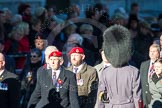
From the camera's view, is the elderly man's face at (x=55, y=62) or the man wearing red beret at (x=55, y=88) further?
the elderly man's face at (x=55, y=62)

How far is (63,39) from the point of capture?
14.3 metres

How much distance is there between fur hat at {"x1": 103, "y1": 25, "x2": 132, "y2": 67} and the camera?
10219 mm

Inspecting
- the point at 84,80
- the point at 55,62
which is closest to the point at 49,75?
the point at 55,62

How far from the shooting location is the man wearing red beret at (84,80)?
11.4 metres

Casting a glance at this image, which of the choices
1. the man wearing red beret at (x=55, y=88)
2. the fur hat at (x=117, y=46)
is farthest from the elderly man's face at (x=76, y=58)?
the fur hat at (x=117, y=46)

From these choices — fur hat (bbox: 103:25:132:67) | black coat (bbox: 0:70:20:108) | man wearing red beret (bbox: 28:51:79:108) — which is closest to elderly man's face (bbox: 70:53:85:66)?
man wearing red beret (bbox: 28:51:79:108)

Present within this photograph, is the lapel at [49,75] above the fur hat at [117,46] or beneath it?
beneath

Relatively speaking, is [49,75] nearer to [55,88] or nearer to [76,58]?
[55,88]

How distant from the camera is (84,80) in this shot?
11438mm

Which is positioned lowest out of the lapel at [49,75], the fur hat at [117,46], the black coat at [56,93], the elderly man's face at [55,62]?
the black coat at [56,93]

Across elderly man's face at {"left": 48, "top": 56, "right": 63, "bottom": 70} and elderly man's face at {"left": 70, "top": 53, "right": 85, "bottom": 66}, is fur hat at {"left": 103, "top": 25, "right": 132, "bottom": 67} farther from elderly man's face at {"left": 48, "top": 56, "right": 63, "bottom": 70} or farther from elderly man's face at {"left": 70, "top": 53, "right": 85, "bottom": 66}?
elderly man's face at {"left": 70, "top": 53, "right": 85, "bottom": 66}

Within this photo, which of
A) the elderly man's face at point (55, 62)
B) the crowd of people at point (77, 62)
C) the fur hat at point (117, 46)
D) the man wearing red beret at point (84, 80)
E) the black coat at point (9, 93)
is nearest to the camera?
the crowd of people at point (77, 62)

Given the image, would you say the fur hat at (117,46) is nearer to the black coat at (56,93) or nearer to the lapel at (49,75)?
the black coat at (56,93)

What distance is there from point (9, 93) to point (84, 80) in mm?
1288
